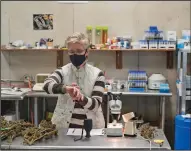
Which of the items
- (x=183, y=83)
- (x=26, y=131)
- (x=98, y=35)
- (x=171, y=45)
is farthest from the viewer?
(x=98, y=35)

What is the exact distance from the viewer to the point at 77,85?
2301mm

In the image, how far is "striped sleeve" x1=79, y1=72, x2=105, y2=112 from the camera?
2.12 m

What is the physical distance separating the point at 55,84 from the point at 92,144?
1.92 ft

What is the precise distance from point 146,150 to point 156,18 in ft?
9.70

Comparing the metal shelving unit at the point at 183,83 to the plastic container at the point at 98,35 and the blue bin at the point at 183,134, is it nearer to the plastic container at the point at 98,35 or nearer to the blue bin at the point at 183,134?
the blue bin at the point at 183,134

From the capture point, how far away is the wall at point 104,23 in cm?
432

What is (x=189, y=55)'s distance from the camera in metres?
4.32

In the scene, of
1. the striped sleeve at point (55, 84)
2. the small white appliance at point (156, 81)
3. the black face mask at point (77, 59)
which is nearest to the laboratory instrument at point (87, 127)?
the striped sleeve at point (55, 84)

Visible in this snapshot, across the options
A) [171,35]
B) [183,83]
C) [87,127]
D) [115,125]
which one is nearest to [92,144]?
[87,127]

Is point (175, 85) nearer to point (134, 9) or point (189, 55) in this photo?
point (189, 55)

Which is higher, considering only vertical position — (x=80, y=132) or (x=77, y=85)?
(x=77, y=85)

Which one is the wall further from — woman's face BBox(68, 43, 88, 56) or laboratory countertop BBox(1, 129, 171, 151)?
laboratory countertop BBox(1, 129, 171, 151)

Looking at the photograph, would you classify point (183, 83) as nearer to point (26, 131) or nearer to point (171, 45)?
point (171, 45)

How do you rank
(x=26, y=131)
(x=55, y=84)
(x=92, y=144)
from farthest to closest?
(x=55, y=84)
(x=26, y=131)
(x=92, y=144)
